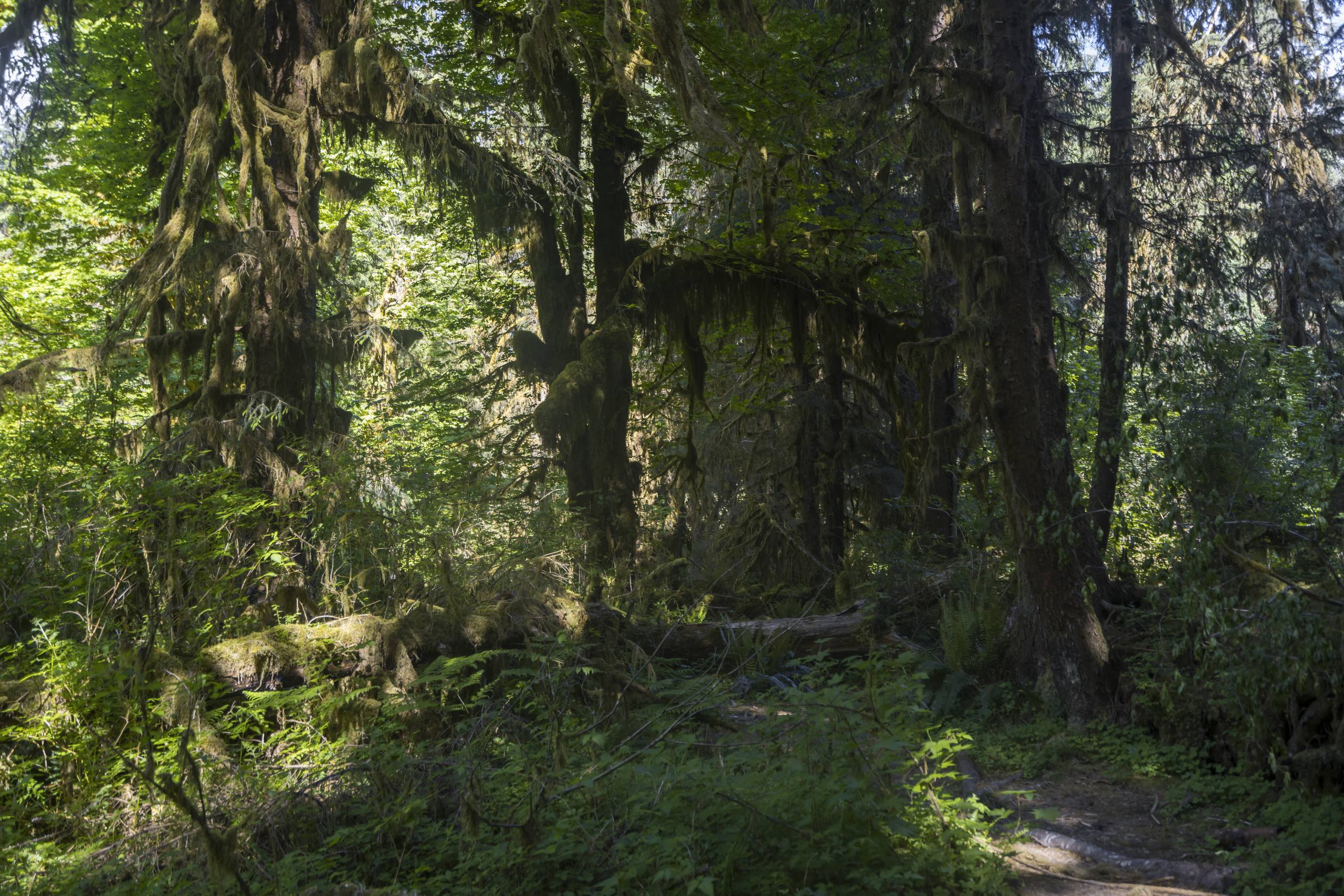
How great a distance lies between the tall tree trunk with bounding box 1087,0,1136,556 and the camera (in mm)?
9125

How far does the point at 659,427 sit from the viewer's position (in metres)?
15.3

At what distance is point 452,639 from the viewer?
7508 mm

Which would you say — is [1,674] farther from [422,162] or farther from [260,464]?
[422,162]

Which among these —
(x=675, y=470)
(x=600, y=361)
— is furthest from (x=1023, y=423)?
(x=675, y=470)

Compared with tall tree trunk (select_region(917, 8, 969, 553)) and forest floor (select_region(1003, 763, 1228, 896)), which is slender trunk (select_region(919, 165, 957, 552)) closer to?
tall tree trunk (select_region(917, 8, 969, 553))

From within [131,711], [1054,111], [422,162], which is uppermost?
[1054,111]

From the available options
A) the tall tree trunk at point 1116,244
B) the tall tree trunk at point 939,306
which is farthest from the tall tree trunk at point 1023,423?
the tall tree trunk at point 939,306

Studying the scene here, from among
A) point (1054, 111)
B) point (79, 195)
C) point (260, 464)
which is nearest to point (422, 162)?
point (260, 464)

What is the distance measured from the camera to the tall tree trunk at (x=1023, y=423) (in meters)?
7.50

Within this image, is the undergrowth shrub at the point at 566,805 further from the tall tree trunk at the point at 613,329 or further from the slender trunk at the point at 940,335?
the slender trunk at the point at 940,335

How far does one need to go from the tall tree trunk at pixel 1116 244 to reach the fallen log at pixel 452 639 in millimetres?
3046

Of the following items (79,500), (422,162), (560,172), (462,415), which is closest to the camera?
(79,500)

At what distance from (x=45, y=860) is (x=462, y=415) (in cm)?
1235

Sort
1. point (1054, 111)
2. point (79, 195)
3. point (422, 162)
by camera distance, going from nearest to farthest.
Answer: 1. point (422, 162)
2. point (79, 195)
3. point (1054, 111)
